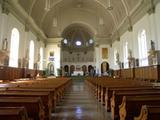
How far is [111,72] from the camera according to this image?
29.6m

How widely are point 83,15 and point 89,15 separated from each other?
3.92 ft

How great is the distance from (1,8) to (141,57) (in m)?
13.8

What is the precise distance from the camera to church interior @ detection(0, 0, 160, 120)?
10.9 feet

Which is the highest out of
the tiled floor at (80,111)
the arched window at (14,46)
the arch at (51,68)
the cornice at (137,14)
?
the cornice at (137,14)

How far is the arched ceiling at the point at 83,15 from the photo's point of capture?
70.2 feet

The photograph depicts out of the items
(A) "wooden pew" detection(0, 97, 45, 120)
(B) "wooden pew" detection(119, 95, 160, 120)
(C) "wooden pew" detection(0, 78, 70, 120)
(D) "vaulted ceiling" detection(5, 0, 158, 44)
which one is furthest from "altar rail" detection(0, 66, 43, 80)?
(B) "wooden pew" detection(119, 95, 160, 120)

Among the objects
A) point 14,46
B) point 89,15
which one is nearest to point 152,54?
point 14,46

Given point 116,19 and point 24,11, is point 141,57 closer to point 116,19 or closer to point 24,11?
point 116,19

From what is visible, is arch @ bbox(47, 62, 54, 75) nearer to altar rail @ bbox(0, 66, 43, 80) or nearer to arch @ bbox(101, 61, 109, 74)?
arch @ bbox(101, 61, 109, 74)

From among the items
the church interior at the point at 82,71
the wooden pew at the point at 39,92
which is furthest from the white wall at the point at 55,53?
the wooden pew at the point at 39,92

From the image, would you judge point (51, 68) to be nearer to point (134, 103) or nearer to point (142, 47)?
point (142, 47)

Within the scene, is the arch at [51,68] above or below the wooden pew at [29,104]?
above

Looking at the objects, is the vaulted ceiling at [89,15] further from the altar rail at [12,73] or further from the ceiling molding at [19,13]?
the altar rail at [12,73]

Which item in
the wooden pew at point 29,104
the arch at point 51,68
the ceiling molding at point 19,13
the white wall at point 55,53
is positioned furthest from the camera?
the white wall at point 55,53
